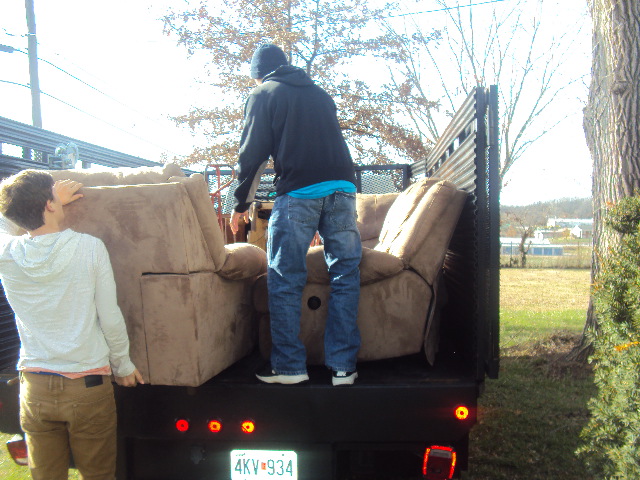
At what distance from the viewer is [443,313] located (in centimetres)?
318

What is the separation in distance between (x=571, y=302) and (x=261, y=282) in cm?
1000

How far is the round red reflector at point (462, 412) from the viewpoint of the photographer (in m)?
2.04

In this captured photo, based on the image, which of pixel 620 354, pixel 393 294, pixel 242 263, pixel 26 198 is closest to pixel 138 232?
pixel 26 198

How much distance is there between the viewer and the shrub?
83.6 inches

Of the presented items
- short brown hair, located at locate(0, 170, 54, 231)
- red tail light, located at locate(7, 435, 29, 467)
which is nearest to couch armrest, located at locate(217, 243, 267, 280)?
short brown hair, located at locate(0, 170, 54, 231)

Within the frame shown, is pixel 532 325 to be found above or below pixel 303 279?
below

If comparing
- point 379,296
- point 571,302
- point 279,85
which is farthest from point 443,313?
point 571,302

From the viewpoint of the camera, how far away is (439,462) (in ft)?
6.75

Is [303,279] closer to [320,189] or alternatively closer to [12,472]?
[320,189]

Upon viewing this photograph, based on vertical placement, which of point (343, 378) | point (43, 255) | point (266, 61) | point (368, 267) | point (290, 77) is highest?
point (266, 61)

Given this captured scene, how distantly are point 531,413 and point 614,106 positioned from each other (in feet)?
8.61

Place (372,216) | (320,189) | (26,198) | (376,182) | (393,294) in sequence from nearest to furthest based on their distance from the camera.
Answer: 1. (26,198)
2. (320,189)
3. (393,294)
4. (372,216)
5. (376,182)

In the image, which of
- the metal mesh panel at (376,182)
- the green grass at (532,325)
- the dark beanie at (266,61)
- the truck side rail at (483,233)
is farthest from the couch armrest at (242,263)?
the green grass at (532,325)

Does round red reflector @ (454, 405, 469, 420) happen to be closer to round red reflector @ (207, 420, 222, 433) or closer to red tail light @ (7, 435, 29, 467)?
round red reflector @ (207, 420, 222, 433)
